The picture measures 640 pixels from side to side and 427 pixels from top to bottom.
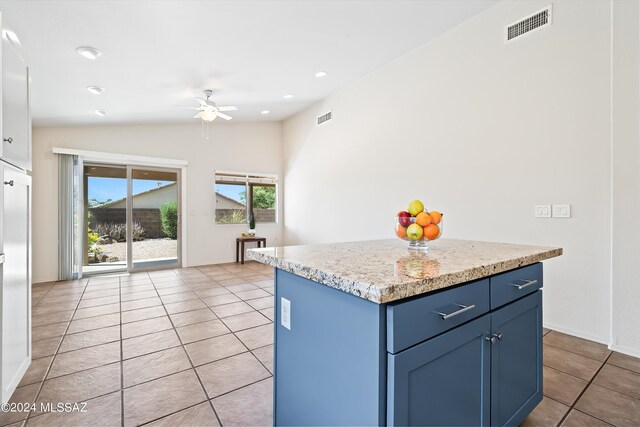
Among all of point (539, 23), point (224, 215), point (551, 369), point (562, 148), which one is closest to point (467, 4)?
point (539, 23)

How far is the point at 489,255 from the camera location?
138 centimetres

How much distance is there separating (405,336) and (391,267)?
0.27 meters

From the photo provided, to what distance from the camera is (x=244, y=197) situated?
6703mm

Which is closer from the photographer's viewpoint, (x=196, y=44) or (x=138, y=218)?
(x=196, y=44)

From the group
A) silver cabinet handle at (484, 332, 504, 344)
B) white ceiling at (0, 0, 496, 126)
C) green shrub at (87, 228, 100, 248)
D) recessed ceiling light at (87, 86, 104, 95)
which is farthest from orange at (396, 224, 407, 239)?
green shrub at (87, 228, 100, 248)

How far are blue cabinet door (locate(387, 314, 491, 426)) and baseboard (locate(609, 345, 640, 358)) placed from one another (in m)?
2.06

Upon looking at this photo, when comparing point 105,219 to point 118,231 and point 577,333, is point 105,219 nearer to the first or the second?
point 118,231

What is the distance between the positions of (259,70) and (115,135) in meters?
3.06

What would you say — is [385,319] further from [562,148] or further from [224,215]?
[224,215]

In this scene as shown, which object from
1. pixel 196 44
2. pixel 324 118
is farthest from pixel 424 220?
pixel 324 118

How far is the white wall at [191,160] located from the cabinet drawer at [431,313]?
226 inches

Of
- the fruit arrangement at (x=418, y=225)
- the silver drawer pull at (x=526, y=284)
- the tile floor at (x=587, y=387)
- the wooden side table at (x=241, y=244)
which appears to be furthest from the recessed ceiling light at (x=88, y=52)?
the tile floor at (x=587, y=387)

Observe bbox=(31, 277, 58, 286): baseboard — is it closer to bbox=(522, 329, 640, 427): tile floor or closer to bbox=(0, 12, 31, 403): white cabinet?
bbox=(0, 12, 31, 403): white cabinet

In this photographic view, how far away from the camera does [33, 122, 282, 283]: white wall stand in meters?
4.65
